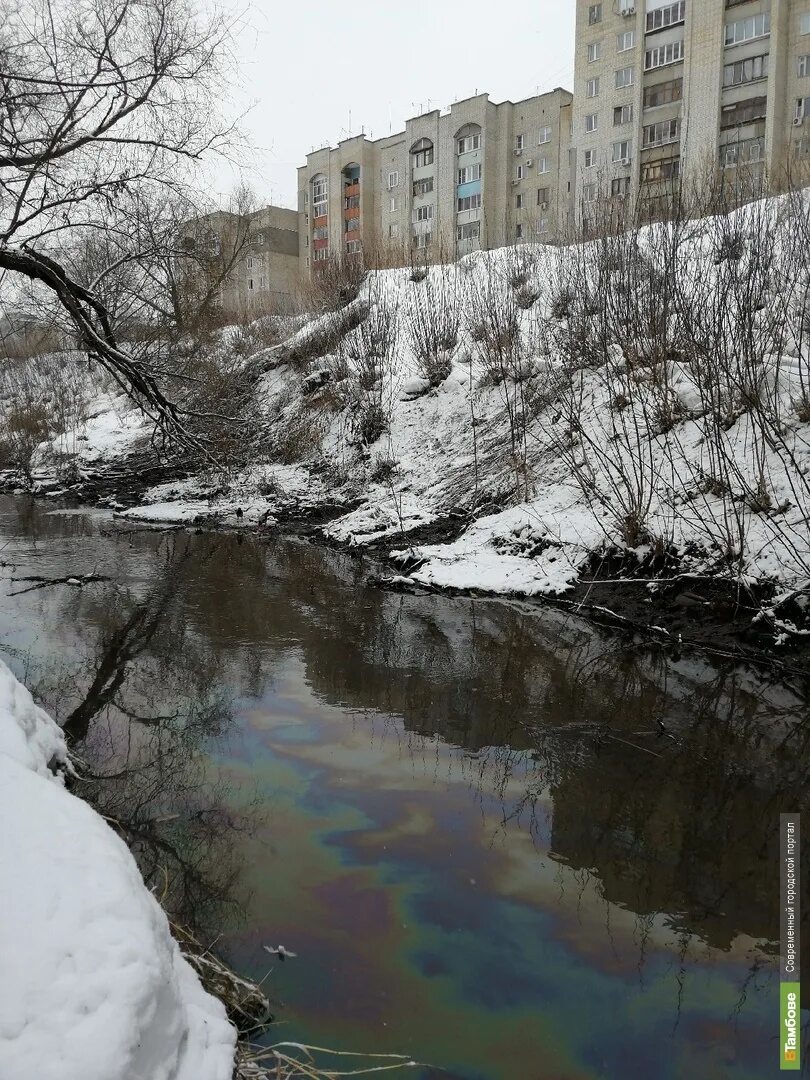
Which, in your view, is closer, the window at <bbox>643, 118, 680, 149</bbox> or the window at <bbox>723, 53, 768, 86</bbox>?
the window at <bbox>723, 53, 768, 86</bbox>

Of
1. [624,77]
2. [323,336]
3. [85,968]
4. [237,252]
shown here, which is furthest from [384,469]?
[624,77]

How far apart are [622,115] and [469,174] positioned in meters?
13.7

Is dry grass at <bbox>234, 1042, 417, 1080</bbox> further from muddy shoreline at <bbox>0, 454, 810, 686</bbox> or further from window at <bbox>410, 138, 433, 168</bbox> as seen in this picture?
window at <bbox>410, 138, 433, 168</bbox>

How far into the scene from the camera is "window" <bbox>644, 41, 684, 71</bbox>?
35.0 meters

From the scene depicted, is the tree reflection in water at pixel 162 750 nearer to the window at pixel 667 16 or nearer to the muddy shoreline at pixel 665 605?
the muddy shoreline at pixel 665 605

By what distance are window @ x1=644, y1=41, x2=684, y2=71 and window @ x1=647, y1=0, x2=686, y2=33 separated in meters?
0.88

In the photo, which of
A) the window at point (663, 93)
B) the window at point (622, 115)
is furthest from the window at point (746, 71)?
the window at point (622, 115)

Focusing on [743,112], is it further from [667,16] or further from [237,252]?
[237,252]

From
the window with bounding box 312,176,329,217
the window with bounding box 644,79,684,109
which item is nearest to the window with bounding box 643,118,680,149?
the window with bounding box 644,79,684,109

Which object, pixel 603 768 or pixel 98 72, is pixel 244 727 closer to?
pixel 603 768

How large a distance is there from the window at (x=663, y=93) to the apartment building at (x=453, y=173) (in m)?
6.78

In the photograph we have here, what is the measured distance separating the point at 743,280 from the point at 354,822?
6791 mm

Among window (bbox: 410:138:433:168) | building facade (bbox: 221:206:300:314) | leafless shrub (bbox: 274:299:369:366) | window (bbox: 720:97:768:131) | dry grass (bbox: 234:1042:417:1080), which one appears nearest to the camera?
dry grass (bbox: 234:1042:417:1080)

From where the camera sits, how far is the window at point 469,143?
48.3 m
